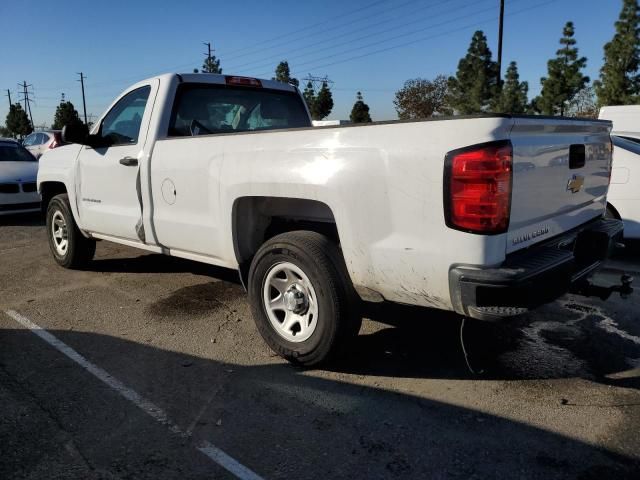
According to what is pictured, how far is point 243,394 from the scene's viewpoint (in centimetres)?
316

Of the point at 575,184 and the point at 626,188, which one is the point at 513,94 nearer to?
the point at 626,188

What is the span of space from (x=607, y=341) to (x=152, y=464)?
3272 millimetres

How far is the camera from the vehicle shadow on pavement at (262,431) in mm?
2447

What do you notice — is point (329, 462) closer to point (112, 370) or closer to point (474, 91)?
point (112, 370)

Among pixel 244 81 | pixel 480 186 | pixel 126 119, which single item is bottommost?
pixel 480 186

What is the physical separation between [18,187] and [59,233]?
4513 millimetres

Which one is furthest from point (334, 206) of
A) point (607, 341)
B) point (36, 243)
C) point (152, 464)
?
point (36, 243)

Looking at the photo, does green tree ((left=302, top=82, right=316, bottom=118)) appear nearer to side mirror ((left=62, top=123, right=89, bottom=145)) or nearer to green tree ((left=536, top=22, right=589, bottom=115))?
green tree ((left=536, top=22, right=589, bottom=115))

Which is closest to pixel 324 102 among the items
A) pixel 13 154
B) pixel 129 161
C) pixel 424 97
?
pixel 424 97

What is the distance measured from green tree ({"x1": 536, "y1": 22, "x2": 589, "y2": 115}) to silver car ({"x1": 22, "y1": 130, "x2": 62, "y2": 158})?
25.8 meters

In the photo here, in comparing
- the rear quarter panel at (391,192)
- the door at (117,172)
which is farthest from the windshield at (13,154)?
the rear quarter panel at (391,192)

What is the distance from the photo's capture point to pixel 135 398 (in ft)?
10.2

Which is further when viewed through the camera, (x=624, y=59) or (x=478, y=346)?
(x=624, y=59)

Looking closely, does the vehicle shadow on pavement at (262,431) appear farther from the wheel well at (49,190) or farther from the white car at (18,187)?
the white car at (18,187)
